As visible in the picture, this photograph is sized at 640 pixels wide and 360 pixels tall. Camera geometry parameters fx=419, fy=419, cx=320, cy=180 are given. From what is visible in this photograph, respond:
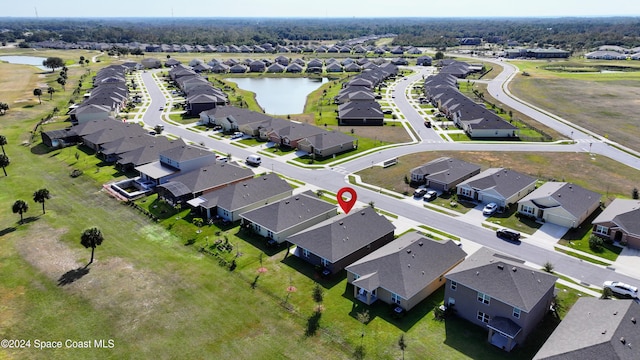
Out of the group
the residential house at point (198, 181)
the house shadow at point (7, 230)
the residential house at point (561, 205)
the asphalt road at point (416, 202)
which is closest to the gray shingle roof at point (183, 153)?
the residential house at point (198, 181)

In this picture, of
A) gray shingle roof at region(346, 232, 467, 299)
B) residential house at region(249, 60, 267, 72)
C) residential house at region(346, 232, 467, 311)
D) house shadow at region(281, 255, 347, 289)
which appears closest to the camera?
residential house at region(346, 232, 467, 311)

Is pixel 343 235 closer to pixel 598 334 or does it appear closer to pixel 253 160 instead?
pixel 598 334

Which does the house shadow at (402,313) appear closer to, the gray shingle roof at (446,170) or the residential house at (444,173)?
the residential house at (444,173)

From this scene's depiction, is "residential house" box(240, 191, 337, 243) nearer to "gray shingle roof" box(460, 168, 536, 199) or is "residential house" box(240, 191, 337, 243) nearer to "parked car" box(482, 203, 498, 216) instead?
"parked car" box(482, 203, 498, 216)

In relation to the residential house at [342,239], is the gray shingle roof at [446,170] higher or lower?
higher

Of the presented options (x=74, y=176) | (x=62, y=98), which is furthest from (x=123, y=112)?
(x=74, y=176)

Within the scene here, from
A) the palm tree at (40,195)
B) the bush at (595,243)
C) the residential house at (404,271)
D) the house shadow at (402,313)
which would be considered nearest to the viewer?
the house shadow at (402,313)

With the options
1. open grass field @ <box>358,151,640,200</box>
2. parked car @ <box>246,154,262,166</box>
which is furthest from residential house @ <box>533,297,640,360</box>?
parked car @ <box>246,154,262,166</box>
